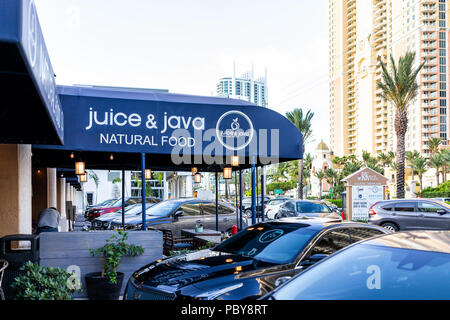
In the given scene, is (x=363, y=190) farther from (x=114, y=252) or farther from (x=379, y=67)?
(x=379, y=67)

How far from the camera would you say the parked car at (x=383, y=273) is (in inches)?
112

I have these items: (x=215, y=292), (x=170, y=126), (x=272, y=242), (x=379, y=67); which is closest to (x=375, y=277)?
(x=215, y=292)

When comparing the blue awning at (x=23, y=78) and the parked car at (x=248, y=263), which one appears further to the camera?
the parked car at (x=248, y=263)

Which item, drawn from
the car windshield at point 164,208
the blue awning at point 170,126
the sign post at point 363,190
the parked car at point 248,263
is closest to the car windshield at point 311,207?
the sign post at point 363,190

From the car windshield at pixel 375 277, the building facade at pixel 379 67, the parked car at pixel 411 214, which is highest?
the building facade at pixel 379 67

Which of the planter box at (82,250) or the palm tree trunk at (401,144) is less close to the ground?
the palm tree trunk at (401,144)

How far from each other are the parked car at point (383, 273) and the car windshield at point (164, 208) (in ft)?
31.4

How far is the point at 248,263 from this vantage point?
193 inches

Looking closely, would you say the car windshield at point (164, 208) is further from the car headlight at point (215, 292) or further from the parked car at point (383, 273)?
the parked car at point (383, 273)

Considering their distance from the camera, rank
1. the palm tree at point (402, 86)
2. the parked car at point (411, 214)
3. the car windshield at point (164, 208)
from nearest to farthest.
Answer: the car windshield at point (164, 208) → the parked car at point (411, 214) → the palm tree at point (402, 86)

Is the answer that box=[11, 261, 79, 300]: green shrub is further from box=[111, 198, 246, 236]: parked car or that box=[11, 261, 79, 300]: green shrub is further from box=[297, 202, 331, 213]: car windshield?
box=[297, 202, 331, 213]: car windshield
